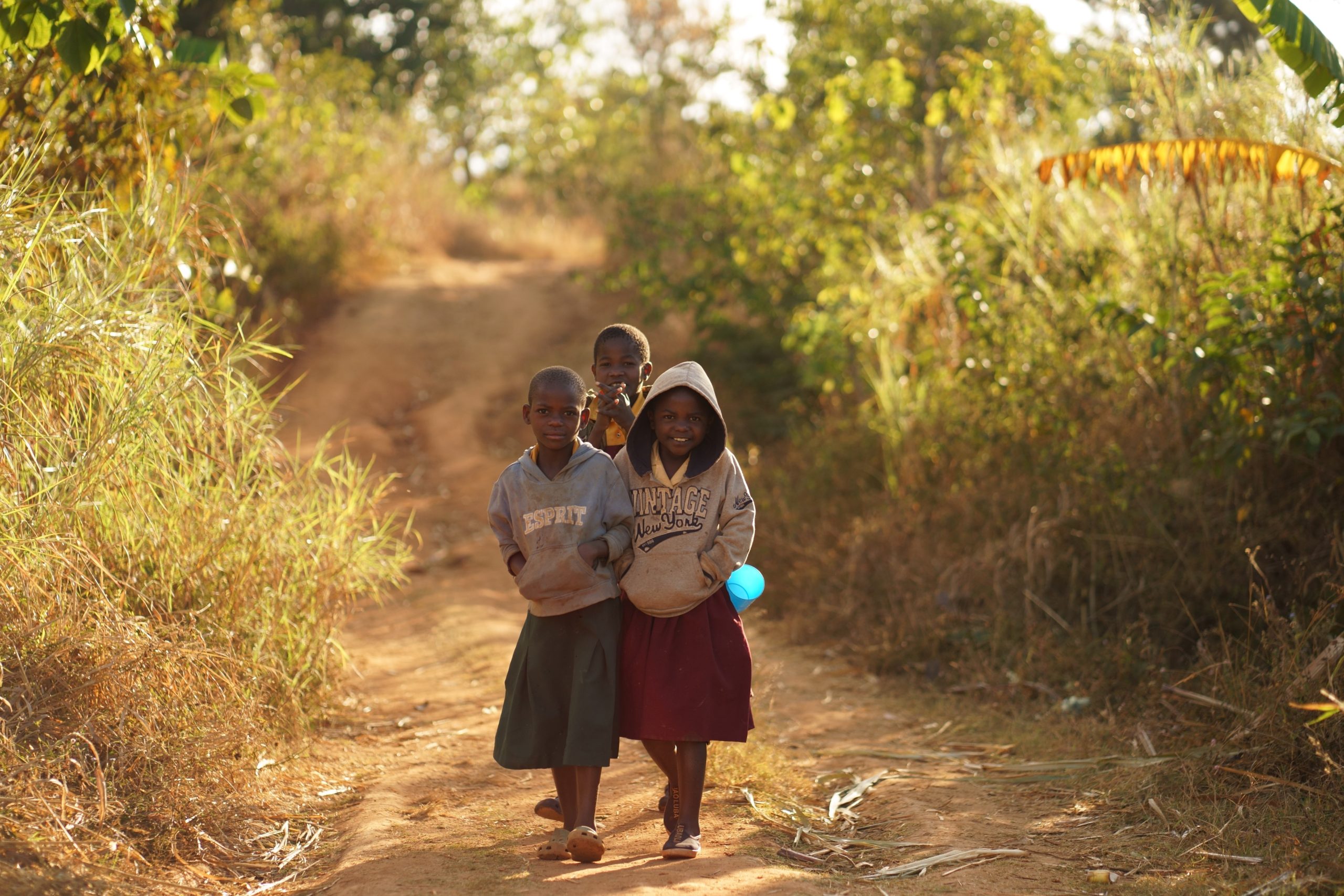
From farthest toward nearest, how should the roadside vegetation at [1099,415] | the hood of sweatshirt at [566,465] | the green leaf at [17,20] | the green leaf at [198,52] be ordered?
the green leaf at [198,52], the roadside vegetation at [1099,415], the green leaf at [17,20], the hood of sweatshirt at [566,465]

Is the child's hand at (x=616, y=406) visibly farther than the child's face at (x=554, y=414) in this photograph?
Yes

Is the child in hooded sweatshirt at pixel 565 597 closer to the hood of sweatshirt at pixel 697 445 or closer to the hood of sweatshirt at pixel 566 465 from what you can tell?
the hood of sweatshirt at pixel 566 465

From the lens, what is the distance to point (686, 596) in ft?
11.0

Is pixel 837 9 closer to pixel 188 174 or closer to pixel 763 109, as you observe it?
pixel 763 109

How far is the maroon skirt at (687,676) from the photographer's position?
3.34 metres

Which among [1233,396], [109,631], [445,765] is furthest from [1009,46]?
[109,631]

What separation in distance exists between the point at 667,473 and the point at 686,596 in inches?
15.1

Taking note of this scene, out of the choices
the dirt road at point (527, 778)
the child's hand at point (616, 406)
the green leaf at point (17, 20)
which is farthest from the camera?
the green leaf at point (17, 20)

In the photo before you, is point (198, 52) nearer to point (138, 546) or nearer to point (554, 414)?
point (138, 546)

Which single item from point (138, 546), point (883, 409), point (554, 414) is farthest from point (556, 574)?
point (883, 409)

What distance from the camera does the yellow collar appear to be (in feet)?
11.4

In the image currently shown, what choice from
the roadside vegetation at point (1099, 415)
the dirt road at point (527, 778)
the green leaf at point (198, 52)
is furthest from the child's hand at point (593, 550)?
the green leaf at point (198, 52)

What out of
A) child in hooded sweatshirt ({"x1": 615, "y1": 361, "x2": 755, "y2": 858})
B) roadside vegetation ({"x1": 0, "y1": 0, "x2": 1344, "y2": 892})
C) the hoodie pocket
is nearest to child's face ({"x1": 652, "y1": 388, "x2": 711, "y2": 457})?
child in hooded sweatshirt ({"x1": 615, "y1": 361, "x2": 755, "y2": 858})

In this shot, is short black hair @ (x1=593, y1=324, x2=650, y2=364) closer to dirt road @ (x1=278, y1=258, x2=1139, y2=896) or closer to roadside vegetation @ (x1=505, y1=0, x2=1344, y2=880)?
dirt road @ (x1=278, y1=258, x2=1139, y2=896)
